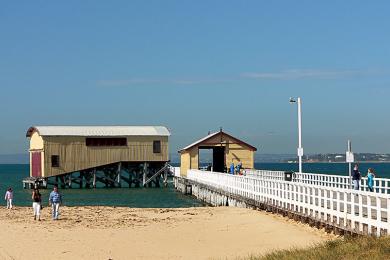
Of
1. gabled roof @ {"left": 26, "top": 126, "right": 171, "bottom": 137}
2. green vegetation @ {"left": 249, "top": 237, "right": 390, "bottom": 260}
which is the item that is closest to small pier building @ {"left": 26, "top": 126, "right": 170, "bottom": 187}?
gabled roof @ {"left": 26, "top": 126, "right": 171, "bottom": 137}

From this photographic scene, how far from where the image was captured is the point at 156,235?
26703mm

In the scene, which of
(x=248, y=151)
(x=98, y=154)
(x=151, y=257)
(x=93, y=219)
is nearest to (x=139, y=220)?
(x=93, y=219)

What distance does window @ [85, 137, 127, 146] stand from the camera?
72938 millimetres

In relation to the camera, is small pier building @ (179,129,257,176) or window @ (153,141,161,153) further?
window @ (153,141,161,153)

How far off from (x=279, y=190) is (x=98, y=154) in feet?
147

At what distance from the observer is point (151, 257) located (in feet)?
71.1

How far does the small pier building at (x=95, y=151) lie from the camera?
72062 mm

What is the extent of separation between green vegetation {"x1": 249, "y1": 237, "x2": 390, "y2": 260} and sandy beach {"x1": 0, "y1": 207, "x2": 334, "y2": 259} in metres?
4.38

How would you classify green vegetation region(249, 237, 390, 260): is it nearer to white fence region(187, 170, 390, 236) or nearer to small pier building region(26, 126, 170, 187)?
white fence region(187, 170, 390, 236)

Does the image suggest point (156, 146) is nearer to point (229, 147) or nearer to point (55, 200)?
point (229, 147)

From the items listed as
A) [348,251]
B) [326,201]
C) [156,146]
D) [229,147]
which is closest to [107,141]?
[156,146]

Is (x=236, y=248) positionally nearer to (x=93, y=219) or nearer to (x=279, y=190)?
(x=279, y=190)

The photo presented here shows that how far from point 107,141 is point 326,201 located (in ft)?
168

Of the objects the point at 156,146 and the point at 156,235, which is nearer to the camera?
the point at 156,235
